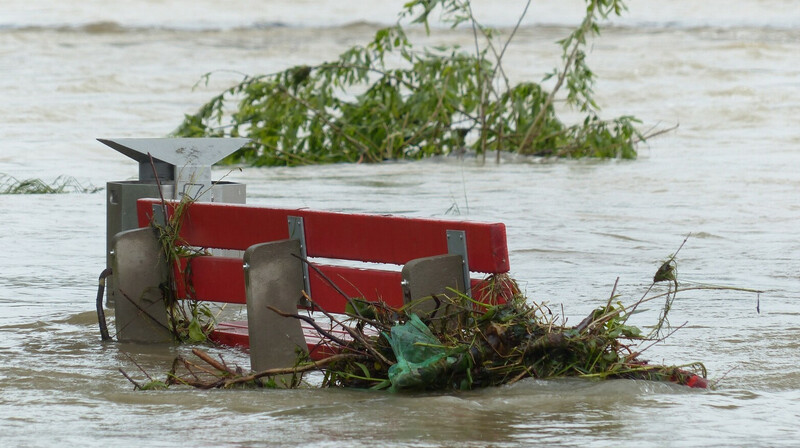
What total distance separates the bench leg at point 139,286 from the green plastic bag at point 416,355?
69.8 inches

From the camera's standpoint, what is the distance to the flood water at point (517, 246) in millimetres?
4559

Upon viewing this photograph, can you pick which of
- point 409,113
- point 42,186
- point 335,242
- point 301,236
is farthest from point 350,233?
point 409,113

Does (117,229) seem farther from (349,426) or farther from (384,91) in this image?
(384,91)

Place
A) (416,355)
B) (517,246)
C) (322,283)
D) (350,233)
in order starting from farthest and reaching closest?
(517,246) < (322,283) < (350,233) < (416,355)

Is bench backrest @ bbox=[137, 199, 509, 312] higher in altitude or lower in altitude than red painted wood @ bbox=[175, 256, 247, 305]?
higher

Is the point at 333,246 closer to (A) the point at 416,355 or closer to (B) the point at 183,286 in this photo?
(A) the point at 416,355

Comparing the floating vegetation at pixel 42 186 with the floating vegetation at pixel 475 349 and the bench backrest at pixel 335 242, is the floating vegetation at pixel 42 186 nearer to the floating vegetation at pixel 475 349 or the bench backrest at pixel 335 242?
the bench backrest at pixel 335 242

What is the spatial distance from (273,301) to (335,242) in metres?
0.37

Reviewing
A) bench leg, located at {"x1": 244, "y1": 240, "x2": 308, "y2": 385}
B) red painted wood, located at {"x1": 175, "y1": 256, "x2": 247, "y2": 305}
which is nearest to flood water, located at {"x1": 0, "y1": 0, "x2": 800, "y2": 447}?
red painted wood, located at {"x1": 175, "y1": 256, "x2": 247, "y2": 305}

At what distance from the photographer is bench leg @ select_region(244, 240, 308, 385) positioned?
5395mm

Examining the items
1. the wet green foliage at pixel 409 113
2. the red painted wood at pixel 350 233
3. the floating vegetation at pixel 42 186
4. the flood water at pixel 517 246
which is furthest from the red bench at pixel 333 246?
the wet green foliage at pixel 409 113

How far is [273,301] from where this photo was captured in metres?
5.48

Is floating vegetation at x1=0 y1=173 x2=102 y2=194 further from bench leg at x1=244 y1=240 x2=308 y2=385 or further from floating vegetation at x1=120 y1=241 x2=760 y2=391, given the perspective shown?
floating vegetation at x1=120 y1=241 x2=760 y2=391

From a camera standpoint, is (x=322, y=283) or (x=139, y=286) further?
(x=139, y=286)
